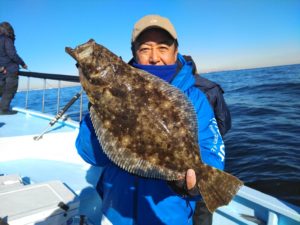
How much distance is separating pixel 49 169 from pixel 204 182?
3942mm

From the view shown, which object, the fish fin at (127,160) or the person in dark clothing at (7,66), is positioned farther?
the person in dark clothing at (7,66)

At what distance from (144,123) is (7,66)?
8038 mm

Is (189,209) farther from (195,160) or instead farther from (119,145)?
(119,145)

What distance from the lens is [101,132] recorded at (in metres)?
2.23

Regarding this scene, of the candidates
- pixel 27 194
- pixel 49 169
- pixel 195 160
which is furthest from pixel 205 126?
pixel 49 169

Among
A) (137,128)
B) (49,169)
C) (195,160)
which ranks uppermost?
(137,128)

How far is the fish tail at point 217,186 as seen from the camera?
6.75ft

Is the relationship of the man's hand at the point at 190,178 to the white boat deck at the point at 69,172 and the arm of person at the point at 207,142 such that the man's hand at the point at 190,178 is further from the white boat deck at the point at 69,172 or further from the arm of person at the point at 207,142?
the white boat deck at the point at 69,172

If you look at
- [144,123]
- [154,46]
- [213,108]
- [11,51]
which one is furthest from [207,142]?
[11,51]

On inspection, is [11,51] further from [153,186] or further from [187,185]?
[187,185]

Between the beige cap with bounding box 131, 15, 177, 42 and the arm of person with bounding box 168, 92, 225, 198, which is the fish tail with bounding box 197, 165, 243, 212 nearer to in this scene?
the arm of person with bounding box 168, 92, 225, 198

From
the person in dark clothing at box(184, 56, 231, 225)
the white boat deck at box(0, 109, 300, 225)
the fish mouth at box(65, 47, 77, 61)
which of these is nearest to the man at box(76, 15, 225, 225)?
the fish mouth at box(65, 47, 77, 61)

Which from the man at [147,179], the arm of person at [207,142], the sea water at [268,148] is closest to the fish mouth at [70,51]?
the man at [147,179]

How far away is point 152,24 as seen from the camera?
8.14ft
